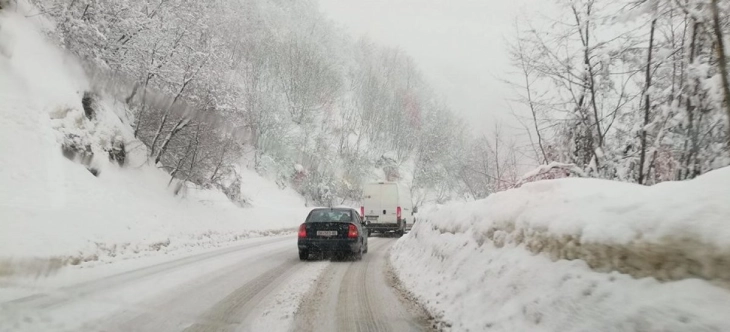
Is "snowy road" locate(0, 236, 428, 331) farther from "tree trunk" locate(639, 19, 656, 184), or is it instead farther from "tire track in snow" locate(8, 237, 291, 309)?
"tree trunk" locate(639, 19, 656, 184)

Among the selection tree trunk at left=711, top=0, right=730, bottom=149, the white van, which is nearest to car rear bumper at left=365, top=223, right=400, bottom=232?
the white van

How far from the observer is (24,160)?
1124cm

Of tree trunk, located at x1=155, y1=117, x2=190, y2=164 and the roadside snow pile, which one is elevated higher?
tree trunk, located at x1=155, y1=117, x2=190, y2=164

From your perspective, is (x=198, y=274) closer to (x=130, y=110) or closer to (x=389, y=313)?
(x=389, y=313)

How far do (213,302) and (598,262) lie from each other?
5.18 meters

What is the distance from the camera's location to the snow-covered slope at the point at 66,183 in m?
9.94

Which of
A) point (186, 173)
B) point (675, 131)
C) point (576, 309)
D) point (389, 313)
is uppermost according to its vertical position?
point (186, 173)

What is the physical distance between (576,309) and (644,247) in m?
0.71

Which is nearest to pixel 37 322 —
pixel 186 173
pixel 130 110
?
pixel 186 173

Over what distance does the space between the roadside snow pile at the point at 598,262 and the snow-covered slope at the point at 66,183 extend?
8251 millimetres

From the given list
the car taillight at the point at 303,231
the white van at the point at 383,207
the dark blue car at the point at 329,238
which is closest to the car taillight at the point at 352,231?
the dark blue car at the point at 329,238

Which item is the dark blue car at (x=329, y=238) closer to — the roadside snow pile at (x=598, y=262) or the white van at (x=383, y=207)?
the roadside snow pile at (x=598, y=262)

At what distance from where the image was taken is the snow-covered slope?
9.94 m

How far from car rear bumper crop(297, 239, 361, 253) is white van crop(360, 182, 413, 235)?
1098 centimetres
